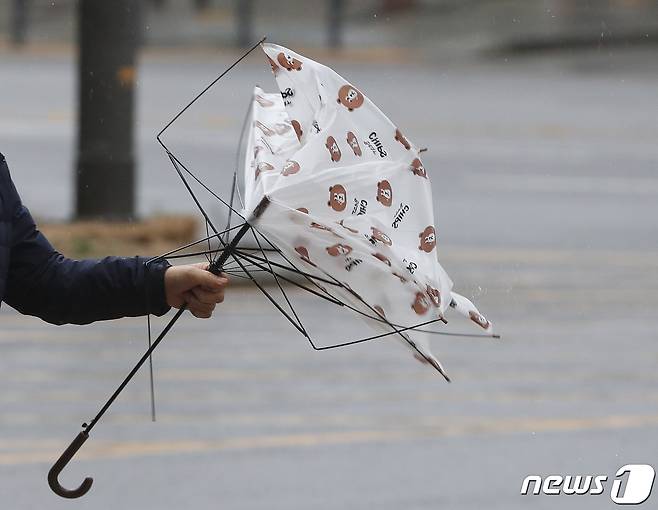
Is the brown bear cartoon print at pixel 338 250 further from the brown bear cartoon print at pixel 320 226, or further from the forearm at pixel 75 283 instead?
the forearm at pixel 75 283

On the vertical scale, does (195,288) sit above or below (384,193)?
below

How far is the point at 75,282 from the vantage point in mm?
3166

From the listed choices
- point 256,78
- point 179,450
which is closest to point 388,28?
point 256,78

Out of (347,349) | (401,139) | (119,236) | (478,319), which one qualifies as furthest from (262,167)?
(119,236)

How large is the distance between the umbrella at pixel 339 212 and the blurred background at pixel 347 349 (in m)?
1.19

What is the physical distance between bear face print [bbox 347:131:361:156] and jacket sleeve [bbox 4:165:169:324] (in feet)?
1.44

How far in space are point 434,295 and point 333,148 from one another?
38 cm

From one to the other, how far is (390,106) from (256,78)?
1.65 m

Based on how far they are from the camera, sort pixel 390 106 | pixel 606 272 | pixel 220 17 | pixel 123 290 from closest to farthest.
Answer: pixel 123 290 < pixel 606 272 < pixel 390 106 < pixel 220 17

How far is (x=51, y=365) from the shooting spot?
7.61m

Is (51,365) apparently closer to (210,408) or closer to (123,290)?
(210,408)

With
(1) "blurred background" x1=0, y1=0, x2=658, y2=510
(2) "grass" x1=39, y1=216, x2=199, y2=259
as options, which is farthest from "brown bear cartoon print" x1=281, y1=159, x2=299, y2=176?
(2) "grass" x1=39, y1=216, x2=199, y2=259

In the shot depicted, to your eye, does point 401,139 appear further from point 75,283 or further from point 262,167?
point 75,283

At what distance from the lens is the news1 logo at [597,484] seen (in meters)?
6.00
